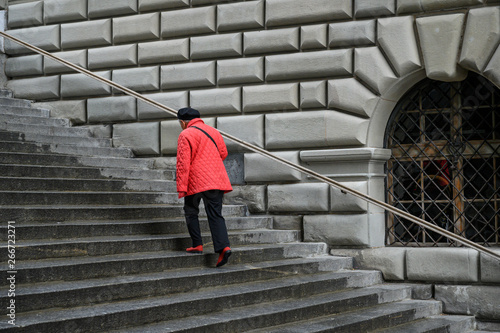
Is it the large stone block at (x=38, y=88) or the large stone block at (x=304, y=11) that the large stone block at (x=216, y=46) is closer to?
the large stone block at (x=304, y=11)

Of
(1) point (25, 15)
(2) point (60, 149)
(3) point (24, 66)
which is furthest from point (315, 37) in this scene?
(1) point (25, 15)

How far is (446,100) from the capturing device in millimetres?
8781

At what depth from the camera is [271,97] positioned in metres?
9.34

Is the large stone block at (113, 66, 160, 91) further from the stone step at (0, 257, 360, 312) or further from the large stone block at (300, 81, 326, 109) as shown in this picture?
the stone step at (0, 257, 360, 312)

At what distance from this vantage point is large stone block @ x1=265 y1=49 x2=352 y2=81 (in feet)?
29.3

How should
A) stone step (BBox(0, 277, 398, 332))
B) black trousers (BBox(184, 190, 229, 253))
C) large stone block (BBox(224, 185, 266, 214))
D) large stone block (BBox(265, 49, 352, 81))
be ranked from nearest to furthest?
stone step (BBox(0, 277, 398, 332)) → black trousers (BBox(184, 190, 229, 253)) → large stone block (BBox(265, 49, 352, 81)) → large stone block (BBox(224, 185, 266, 214))

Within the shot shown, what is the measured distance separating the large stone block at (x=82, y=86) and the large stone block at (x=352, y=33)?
11.7ft

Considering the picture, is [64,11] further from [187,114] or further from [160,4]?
[187,114]

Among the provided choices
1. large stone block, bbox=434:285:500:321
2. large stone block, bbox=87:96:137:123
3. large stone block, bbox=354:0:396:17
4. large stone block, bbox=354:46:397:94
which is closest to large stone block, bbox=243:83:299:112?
large stone block, bbox=354:46:397:94

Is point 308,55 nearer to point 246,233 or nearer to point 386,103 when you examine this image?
point 386,103

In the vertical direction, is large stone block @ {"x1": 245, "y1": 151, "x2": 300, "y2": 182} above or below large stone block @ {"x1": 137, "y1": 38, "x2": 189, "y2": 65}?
below

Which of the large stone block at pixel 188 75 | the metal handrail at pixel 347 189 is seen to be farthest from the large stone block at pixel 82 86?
the large stone block at pixel 188 75

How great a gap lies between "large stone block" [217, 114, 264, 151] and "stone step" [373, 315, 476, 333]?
326 centimetres

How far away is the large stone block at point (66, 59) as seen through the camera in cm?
1059
